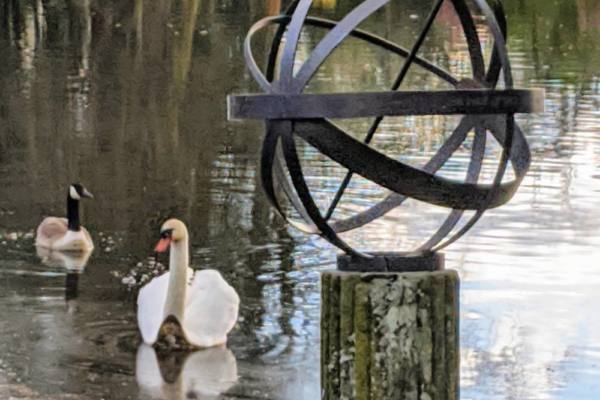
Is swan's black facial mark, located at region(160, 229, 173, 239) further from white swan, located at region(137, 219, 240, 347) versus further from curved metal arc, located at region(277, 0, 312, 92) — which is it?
curved metal arc, located at region(277, 0, 312, 92)

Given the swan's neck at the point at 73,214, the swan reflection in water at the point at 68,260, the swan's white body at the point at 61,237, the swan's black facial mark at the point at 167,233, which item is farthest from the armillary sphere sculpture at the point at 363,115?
the swan's neck at the point at 73,214

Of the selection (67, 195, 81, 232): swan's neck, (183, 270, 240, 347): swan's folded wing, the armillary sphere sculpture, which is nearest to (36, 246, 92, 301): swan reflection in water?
(67, 195, 81, 232): swan's neck

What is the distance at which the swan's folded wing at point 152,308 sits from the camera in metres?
10.9

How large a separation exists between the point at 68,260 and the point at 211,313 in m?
3.01

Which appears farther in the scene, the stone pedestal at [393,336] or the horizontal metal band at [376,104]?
the horizontal metal band at [376,104]

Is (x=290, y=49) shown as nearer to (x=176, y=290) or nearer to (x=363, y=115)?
(x=363, y=115)

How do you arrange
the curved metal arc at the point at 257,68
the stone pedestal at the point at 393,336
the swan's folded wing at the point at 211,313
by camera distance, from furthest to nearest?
the swan's folded wing at the point at 211,313 → the curved metal arc at the point at 257,68 → the stone pedestal at the point at 393,336

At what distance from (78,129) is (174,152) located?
2255mm

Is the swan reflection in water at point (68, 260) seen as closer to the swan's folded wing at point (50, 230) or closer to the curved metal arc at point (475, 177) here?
the swan's folded wing at point (50, 230)

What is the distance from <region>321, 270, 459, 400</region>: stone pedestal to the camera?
3.88 metres

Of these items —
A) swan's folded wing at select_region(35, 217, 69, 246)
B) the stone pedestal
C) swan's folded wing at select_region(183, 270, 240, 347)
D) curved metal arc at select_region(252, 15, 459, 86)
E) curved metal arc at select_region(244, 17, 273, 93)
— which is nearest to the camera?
the stone pedestal

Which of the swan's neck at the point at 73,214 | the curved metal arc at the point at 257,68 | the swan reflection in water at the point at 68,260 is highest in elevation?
the curved metal arc at the point at 257,68

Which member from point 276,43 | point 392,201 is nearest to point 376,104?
point 276,43

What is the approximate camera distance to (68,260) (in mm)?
13672
